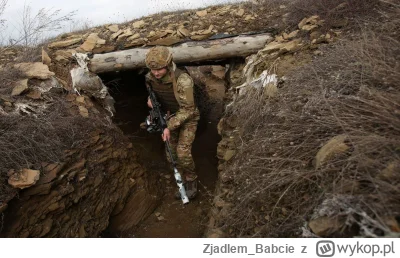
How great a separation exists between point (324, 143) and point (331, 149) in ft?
0.61

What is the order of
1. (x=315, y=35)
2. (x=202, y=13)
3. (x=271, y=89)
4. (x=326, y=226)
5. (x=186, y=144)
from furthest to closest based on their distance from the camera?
(x=202, y=13)
(x=186, y=144)
(x=315, y=35)
(x=271, y=89)
(x=326, y=226)

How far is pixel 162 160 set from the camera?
575 centimetres

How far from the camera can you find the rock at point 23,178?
9.66ft

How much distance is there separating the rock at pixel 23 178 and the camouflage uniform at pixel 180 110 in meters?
1.76

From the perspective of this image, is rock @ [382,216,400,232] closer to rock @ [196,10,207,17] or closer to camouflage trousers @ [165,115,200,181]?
camouflage trousers @ [165,115,200,181]

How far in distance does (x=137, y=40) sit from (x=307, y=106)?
11.0ft

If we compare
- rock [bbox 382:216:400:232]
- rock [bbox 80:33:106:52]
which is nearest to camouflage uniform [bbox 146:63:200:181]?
rock [bbox 80:33:106:52]

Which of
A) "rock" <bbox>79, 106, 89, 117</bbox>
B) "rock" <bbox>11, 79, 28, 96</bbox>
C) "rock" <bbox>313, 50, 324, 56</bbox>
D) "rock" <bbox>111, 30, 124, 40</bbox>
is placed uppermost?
"rock" <bbox>111, 30, 124, 40</bbox>

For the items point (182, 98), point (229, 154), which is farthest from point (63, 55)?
point (229, 154)

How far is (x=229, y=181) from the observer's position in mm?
3285

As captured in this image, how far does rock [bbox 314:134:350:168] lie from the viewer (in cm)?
211

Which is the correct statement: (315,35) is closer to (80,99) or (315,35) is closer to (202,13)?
(202,13)

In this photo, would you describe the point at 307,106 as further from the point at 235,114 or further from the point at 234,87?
the point at 234,87
